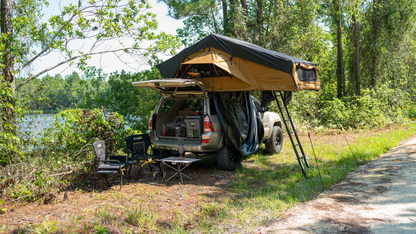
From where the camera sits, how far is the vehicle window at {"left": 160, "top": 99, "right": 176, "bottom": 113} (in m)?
7.29

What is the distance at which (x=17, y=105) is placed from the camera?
5828 mm

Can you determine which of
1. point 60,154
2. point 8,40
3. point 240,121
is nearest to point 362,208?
A: point 240,121

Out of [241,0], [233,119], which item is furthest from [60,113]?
[241,0]

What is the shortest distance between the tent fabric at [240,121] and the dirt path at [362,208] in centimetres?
211

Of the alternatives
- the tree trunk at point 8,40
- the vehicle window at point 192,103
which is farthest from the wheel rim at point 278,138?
the tree trunk at point 8,40

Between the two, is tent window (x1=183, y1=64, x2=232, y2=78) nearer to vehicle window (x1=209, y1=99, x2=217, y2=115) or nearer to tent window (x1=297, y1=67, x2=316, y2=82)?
vehicle window (x1=209, y1=99, x2=217, y2=115)

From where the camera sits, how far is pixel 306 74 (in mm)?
6465

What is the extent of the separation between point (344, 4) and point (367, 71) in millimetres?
6269

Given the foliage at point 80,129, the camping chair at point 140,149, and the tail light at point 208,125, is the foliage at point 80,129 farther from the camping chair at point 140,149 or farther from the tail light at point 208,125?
the tail light at point 208,125

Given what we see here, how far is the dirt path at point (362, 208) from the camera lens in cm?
377

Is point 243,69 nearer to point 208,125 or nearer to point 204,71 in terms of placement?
point 204,71

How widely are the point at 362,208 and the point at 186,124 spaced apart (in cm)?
373

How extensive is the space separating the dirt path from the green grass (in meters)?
0.24

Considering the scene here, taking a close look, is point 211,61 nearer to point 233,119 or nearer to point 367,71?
point 233,119
